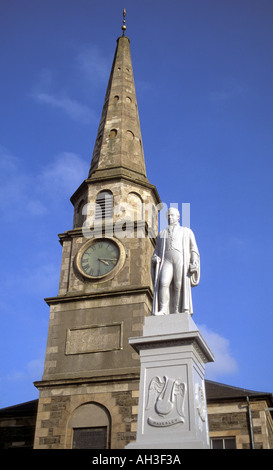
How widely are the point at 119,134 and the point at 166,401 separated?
22.7 m

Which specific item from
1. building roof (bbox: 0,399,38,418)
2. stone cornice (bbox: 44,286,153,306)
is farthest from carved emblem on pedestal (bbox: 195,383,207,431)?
building roof (bbox: 0,399,38,418)

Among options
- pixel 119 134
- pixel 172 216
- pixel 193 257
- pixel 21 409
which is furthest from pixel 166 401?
pixel 119 134

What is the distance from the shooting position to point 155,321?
1134 cm

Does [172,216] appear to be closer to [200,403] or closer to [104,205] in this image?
[200,403]

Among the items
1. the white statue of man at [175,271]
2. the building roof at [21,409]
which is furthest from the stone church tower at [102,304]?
the white statue of man at [175,271]

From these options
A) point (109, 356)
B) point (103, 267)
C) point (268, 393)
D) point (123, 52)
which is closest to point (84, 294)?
point (103, 267)

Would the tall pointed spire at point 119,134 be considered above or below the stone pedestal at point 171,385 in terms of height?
above

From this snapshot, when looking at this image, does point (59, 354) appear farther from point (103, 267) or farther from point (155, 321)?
point (155, 321)

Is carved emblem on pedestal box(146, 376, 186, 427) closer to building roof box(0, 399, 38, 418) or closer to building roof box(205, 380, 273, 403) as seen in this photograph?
building roof box(205, 380, 273, 403)

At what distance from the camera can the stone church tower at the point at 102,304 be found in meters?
22.2

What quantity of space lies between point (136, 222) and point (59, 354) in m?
7.39

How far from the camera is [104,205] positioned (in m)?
28.2

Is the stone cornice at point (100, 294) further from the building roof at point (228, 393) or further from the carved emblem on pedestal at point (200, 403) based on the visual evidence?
the carved emblem on pedestal at point (200, 403)

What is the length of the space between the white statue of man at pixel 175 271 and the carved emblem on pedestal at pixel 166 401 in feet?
5.36
